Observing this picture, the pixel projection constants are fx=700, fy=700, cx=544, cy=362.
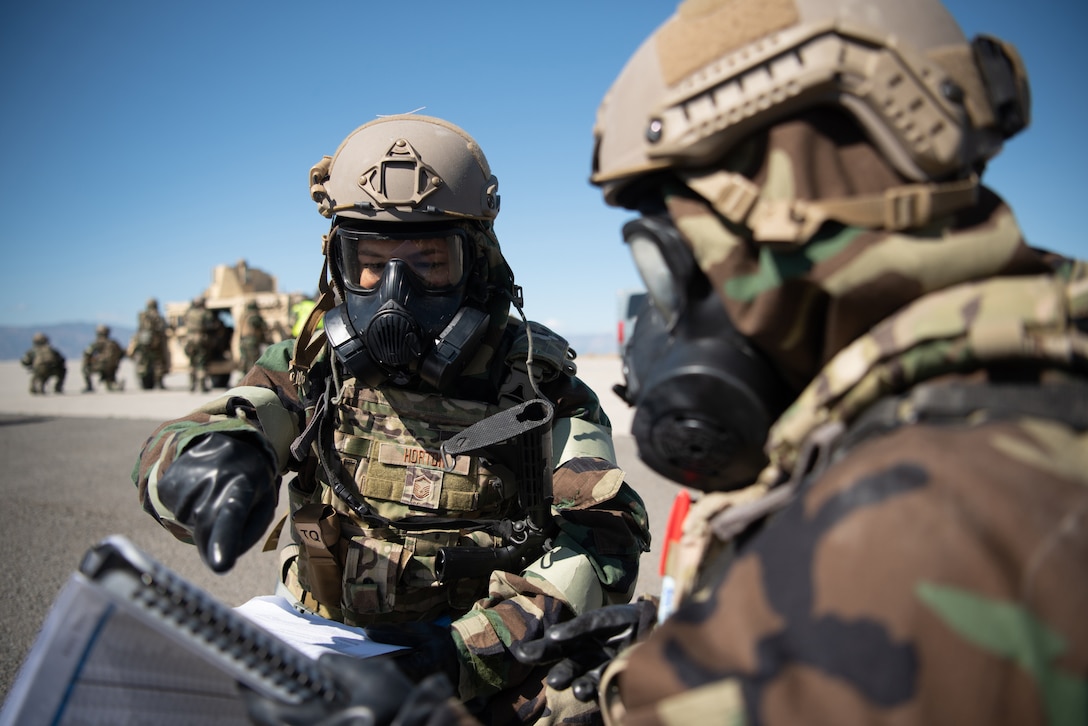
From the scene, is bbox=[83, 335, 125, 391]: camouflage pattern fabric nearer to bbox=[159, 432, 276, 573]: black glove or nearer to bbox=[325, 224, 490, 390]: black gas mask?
bbox=[325, 224, 490, 390]: black gas mask

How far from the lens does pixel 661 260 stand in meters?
1.23

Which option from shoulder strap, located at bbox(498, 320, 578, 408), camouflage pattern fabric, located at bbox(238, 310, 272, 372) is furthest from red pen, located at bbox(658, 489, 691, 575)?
camouflage pattern fabric, located at bbox(238, 310, 272, 372)

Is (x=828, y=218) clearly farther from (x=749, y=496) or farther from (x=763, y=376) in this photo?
(x=749, y=496)

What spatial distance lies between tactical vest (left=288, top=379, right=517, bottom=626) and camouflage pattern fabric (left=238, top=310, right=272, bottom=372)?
1636cm

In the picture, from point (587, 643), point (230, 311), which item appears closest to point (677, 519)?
point (587, 643)

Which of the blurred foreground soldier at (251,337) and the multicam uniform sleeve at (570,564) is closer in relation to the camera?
the multicam uniform sleeve at (570,564)

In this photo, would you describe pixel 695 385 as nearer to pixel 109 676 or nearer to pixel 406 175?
pixel 109 676

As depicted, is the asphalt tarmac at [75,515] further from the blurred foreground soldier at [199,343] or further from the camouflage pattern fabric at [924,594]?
the blurred foreground soldier at [199,343]

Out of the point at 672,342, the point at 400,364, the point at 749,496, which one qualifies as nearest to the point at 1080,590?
the point at 749,496

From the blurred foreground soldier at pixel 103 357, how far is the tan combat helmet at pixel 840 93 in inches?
896

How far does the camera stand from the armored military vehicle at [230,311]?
19438mm

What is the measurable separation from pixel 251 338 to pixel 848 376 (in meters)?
18.7

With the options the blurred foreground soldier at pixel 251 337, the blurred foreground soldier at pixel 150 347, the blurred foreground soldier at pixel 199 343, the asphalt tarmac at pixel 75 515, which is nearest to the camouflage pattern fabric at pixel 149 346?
the blurred foreground soldier at pixel 150 347

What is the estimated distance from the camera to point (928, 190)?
39.7 inches
